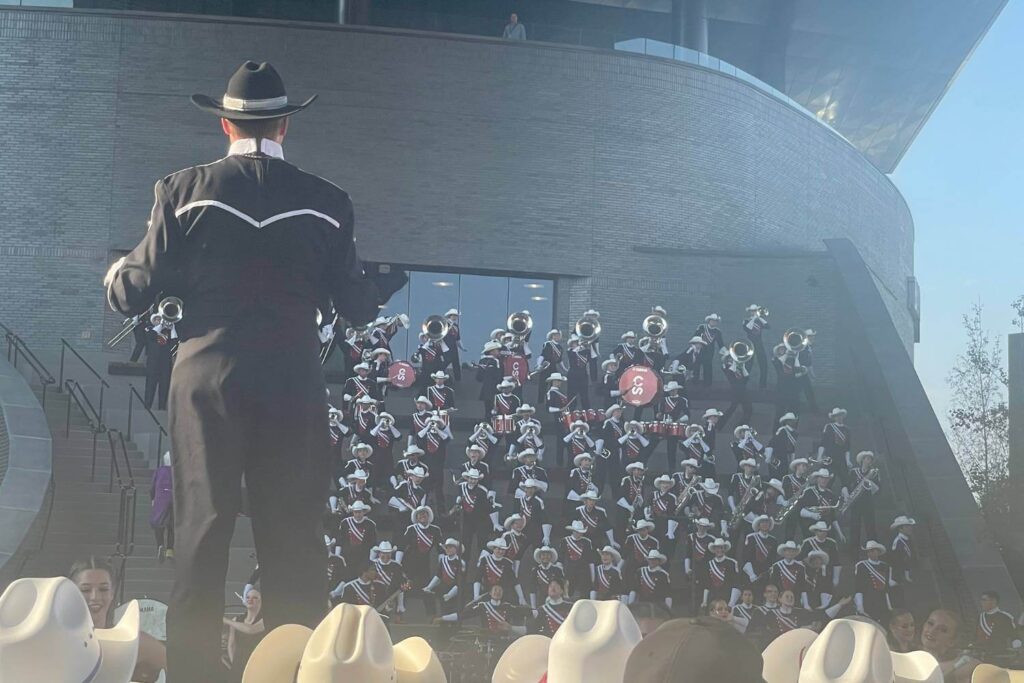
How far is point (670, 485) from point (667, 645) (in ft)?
44.1

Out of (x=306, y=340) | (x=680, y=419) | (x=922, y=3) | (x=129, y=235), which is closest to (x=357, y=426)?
(x=680, y=419)

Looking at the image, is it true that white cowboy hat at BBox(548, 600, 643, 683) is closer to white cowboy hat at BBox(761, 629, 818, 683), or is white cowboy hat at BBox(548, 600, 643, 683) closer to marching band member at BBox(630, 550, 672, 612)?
white cowboy hat at BBox(761, 629, 818, 683)

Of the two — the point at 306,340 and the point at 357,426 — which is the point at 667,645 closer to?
the point at 306,340

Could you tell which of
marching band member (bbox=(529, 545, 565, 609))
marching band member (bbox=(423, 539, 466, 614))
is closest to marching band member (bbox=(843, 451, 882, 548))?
marching band member (bbox=(529, 545, 565, 609))

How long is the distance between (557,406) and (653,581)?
3.63 meters

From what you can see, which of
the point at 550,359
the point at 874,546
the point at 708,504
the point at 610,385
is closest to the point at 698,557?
the point at 708,504

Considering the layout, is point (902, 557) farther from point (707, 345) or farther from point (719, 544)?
point (707, 345)

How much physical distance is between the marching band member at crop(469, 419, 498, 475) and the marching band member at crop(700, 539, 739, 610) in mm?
2707

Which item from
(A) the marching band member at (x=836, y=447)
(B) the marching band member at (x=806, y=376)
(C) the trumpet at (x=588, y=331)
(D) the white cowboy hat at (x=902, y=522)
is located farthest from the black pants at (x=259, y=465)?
(B) the marching band member at (x=806, y=376)

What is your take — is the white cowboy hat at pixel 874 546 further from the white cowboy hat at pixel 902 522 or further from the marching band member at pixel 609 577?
the marching band member at pixel 609 577

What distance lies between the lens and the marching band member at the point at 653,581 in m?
13.7

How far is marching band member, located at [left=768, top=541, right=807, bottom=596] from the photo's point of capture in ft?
46.1

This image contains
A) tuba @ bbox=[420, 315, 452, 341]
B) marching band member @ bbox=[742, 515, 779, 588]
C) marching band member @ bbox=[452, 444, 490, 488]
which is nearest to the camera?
marching band member @ bbox=[742, 515, 779, 588]

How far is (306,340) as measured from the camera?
2.99m
